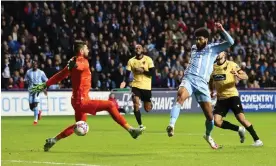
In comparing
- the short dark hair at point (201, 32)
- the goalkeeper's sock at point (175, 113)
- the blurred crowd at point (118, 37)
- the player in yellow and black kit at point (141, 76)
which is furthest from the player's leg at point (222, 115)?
the blurred crowd at point (118, 37)

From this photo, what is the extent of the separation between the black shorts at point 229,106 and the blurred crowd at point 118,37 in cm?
1663

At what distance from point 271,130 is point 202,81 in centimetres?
750

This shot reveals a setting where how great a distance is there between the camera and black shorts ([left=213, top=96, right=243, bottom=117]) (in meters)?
16.3

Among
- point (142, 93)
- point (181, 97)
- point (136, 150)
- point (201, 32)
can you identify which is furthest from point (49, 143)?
point (142, 93)

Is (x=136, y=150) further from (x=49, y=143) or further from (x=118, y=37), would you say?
(x=118, y=37)

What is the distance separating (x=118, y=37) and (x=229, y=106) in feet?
65.3

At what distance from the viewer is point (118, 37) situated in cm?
3600

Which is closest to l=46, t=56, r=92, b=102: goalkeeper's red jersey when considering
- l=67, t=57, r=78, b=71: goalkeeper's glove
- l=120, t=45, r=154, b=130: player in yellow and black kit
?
l=67, t=57, r=78, b=71: goalkeeper's glove

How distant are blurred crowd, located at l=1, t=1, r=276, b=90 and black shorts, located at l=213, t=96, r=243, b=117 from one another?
655 inches

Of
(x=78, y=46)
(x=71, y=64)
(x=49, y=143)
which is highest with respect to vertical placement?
(x=78, y=46)

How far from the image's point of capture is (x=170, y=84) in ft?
115

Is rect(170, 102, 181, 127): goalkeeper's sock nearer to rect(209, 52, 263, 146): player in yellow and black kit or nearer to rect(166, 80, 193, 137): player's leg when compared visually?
rect(166, 80, 193, 137): player's leg

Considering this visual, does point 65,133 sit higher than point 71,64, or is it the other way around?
point 71,64

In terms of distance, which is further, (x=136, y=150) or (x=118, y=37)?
(x=118, y=37)
